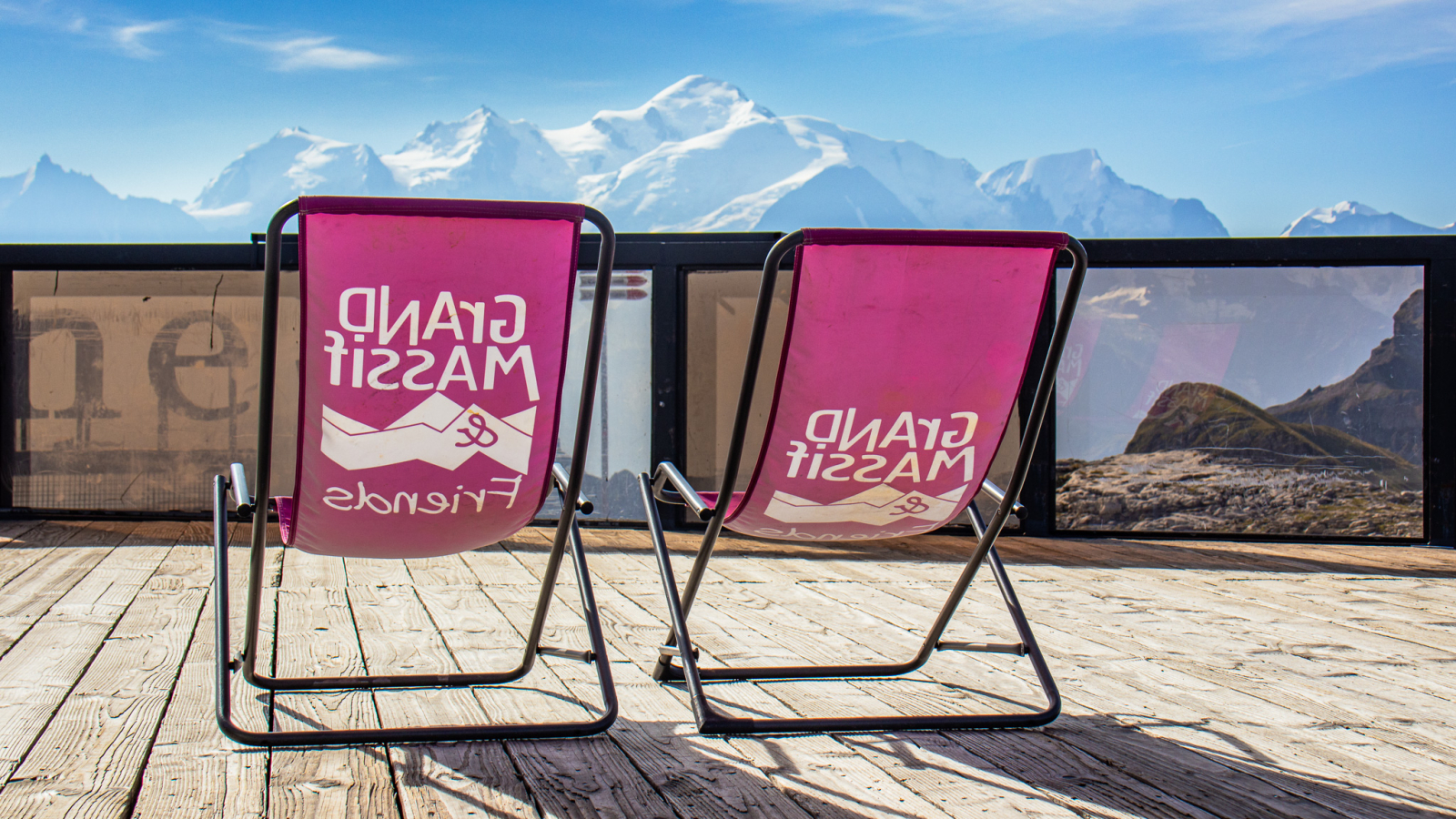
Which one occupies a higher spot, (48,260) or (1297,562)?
(48,260)

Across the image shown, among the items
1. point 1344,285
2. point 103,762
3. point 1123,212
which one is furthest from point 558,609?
point 1123,212

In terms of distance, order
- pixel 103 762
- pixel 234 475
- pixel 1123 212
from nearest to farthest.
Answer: pixel 103 762 → pixel 234 475 → pixel 1123 212

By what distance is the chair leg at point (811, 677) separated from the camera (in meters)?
1.93

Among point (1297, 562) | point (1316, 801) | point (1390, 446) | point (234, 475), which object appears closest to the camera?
point (1316, 801)

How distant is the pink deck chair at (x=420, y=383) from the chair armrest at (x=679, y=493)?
0.73 ft

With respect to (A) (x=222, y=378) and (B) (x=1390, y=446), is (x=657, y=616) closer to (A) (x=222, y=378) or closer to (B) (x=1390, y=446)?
(A) (x=222, y=378)

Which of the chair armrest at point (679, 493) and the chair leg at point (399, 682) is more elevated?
the chair armrest at point (679, 493)

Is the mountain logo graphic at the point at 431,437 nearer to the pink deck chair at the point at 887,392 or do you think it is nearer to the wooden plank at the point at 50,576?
the pink deck chair at the point at 887,392

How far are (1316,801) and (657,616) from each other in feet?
6.32

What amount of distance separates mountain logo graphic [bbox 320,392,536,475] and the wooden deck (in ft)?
1.70

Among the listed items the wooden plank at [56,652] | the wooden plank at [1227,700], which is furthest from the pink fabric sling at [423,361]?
the wooden plank at [1227,700]

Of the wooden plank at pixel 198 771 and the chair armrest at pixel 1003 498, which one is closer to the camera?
the wooden plank at pixel 198 771

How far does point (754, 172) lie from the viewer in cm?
8844

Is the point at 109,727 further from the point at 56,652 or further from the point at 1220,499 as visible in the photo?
the point at 1220,499
